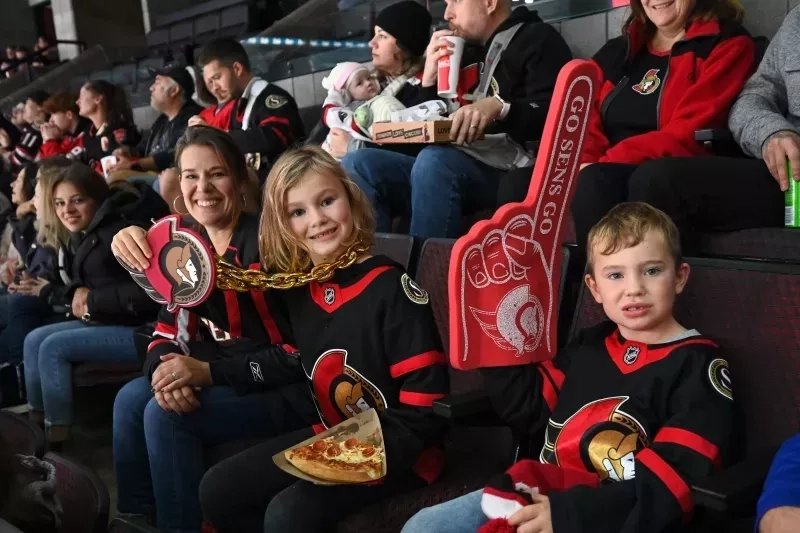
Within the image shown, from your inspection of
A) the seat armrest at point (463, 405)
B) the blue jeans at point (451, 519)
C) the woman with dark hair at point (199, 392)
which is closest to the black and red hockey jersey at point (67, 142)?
the woman with dark hair at point (199, 392)

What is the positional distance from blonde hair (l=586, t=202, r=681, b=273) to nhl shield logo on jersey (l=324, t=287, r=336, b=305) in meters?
0.53

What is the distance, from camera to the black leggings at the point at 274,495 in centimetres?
130

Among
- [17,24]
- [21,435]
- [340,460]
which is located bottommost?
[21,435]

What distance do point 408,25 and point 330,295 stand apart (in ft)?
4.72

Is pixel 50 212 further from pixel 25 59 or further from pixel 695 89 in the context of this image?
pixel 25 59

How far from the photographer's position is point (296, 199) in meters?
1.52

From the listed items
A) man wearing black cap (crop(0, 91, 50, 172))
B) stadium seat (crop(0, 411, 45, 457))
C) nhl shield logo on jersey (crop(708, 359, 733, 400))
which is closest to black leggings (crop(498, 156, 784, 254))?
nhl shield logo on jersey (crop(708, 359, 733, 400))

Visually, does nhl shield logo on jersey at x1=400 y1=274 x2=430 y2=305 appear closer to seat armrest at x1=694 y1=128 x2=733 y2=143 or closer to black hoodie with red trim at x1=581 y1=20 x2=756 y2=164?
black hoodie with red trim at x1=581 y1=20 x2=756 y2=164

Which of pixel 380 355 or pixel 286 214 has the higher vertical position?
pixel 286 214

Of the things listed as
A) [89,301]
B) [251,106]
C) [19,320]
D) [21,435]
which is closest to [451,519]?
[21,435]

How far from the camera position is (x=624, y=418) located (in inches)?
45.5

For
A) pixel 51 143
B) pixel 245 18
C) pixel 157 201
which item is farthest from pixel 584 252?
pixel 245 18

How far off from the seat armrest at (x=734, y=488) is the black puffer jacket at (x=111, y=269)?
201 cm

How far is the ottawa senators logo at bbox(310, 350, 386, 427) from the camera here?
1.44 meters
